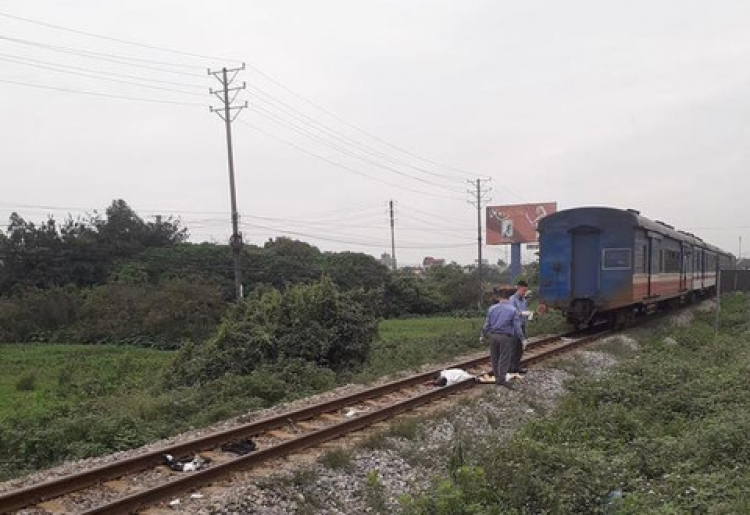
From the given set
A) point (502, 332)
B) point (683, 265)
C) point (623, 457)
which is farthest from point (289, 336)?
point (683, 265)

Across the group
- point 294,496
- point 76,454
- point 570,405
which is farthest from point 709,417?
point 76,454

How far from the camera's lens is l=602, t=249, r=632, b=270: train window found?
17375mm

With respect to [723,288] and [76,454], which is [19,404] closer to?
[76,454]

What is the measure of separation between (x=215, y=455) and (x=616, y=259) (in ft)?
42.2

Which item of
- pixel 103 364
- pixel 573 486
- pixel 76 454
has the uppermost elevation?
pixel 573 486

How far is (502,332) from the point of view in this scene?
35.4 feet

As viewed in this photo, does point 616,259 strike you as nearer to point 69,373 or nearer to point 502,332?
point 502,332

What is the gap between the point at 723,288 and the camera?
2836 centimetres

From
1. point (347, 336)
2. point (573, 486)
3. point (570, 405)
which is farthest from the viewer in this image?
point (347, 336)

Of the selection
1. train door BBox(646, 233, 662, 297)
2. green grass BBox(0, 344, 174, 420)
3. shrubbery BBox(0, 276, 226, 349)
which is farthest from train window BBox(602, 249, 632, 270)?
shrubbery BBox(0, 276, 226, 349)

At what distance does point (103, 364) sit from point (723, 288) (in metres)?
24.1

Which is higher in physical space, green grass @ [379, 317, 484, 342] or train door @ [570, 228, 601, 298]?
train door @ [570, 228, 601, 298]

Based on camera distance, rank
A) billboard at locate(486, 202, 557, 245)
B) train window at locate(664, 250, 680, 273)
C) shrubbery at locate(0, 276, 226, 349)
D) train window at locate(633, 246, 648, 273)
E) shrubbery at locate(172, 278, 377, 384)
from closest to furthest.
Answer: shrubbery at locate(172, 278, 377, 384)
train window at locate(633, 246, 648, 273)
train window at locate(664, 250, 680, 273)
shrubbery at locate(0, 276, 226, 349)
billboard at locate(486, 202, 557, 245)

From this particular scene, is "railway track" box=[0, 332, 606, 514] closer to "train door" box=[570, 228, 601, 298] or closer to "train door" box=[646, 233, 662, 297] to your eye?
"train door" box=[570, 228, 601, 298]
